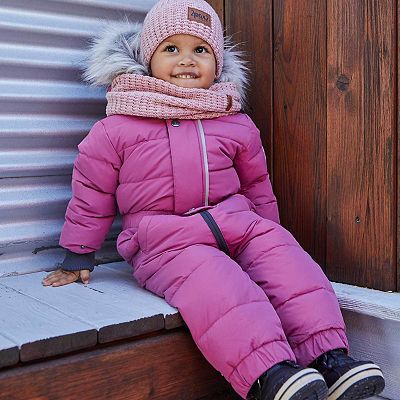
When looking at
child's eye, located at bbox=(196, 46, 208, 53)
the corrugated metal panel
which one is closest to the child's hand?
the corrugated metal panel

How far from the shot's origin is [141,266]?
2381 mm

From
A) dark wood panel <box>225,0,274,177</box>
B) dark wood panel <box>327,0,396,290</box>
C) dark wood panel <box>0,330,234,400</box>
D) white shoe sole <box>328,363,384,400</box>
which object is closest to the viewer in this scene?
dark wood panel <box>0,330,234,400</box>

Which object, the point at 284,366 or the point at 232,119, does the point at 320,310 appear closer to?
the point at 284,366

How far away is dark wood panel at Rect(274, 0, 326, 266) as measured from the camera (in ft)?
8.68

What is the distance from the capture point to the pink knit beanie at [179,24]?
2.61 meters

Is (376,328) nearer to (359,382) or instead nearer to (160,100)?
(359,382)

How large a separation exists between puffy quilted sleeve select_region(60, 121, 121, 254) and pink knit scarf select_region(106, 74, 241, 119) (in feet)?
0.44

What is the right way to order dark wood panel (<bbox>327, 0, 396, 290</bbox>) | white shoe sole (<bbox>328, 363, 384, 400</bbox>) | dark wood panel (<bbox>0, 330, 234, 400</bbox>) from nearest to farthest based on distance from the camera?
1. dark wood panel (<bbox>0, 330, 234, 400</bbox>)
2. white shoe sole (<bbox>328, 363, 384, 400</bbox>)
3. dark wood panel (<bbox>327, 0, 396, 290</bbox>)

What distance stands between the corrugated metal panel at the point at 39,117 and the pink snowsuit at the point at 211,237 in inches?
11.1

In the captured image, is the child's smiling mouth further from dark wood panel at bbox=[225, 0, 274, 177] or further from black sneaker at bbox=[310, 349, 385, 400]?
black sneaker at bbox=[310, 349, 385, 400]

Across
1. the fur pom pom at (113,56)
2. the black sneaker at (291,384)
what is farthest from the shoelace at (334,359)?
the fur pom pom at (113,56)

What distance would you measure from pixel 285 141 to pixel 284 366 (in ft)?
3.70

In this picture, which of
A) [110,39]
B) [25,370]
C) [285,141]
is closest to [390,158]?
[285,141]

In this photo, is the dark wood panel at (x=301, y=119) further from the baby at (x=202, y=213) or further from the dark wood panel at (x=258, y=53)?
the baby at (x=202, y=213)
